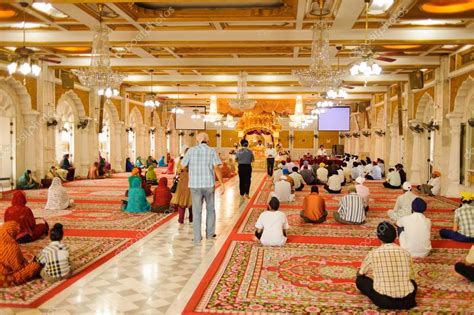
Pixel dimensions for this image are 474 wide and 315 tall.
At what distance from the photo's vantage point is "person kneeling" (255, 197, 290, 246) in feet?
19.6

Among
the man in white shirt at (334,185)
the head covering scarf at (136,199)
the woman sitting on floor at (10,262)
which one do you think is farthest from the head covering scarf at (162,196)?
the man in white shirt at (334,185)

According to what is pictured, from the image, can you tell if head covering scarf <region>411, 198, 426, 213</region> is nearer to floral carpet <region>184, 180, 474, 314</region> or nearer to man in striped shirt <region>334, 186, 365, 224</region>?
floral carpet <region>184, 180, 474, 314</region>

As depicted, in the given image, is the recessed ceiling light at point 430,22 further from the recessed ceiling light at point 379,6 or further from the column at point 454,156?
the column at point 454,156

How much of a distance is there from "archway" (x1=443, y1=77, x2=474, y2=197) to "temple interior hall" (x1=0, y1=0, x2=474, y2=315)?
1.8 inches

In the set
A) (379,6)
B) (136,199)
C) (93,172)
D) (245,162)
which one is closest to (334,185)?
(245,162)

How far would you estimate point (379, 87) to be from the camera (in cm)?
1953

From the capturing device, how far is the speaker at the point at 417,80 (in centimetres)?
1443

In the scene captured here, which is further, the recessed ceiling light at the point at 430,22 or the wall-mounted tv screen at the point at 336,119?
the wall-mounted tv screen at the point at 336,119

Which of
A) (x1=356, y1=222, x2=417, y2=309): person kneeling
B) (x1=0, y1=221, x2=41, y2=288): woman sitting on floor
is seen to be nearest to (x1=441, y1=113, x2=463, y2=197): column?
(x1=356, y1=222, x2=417, y2=309): person kneeling

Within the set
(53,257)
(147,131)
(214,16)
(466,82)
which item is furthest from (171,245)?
(147,131)

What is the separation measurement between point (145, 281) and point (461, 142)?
10171 mm

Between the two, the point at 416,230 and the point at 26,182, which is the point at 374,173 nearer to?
the point at 26,182

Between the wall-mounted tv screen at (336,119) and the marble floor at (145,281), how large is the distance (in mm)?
18285

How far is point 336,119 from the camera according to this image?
2405 cm
